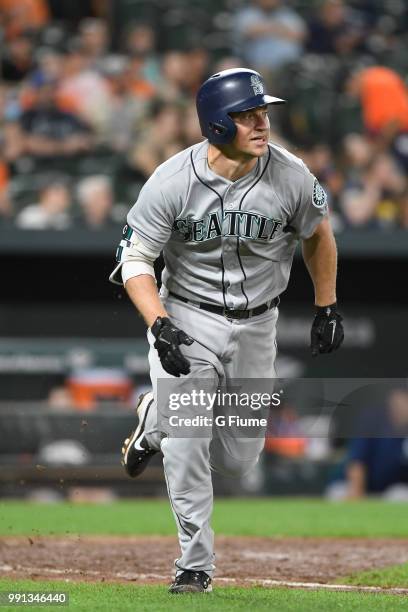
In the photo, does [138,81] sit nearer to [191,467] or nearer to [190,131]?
[190,131]

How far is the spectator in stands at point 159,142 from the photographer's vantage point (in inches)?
393

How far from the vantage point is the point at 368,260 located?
9961 mm

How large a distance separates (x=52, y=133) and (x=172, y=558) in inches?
204

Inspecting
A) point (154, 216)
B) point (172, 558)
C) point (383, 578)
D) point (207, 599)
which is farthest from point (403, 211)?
point (207, 599)

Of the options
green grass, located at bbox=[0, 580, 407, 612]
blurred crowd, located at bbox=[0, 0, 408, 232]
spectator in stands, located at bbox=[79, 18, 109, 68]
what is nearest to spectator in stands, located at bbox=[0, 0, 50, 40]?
blurred crowd, located at bbox=[0, 0, 408, 232]

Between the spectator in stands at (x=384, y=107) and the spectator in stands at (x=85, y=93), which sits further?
the spectator in stands at (x=384, y=107)

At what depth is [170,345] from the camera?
4227 mm

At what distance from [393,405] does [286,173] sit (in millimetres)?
5079

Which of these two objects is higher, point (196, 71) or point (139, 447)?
point (196, 71)

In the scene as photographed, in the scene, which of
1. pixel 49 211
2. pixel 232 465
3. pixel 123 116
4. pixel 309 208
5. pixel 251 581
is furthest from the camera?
pixel 123 116

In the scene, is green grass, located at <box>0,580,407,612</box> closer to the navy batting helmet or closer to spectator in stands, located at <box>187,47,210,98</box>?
the navy batting helmet

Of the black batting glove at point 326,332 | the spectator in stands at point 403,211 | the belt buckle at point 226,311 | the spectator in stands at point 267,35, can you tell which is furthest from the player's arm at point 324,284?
the spectator in stands at point 267,35

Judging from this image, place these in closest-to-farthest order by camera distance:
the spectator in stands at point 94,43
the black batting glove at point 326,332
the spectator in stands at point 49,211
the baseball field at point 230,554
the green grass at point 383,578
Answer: the baseball field at point 230,554, the black batting glove at point 326,332, the green grass at point 383,578, the spectator in stands at point 49,211, the spectator in stands at point 94,43

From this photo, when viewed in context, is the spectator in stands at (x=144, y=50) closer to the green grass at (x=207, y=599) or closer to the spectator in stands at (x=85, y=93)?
the spectator in stands at (x=85, y=93)
